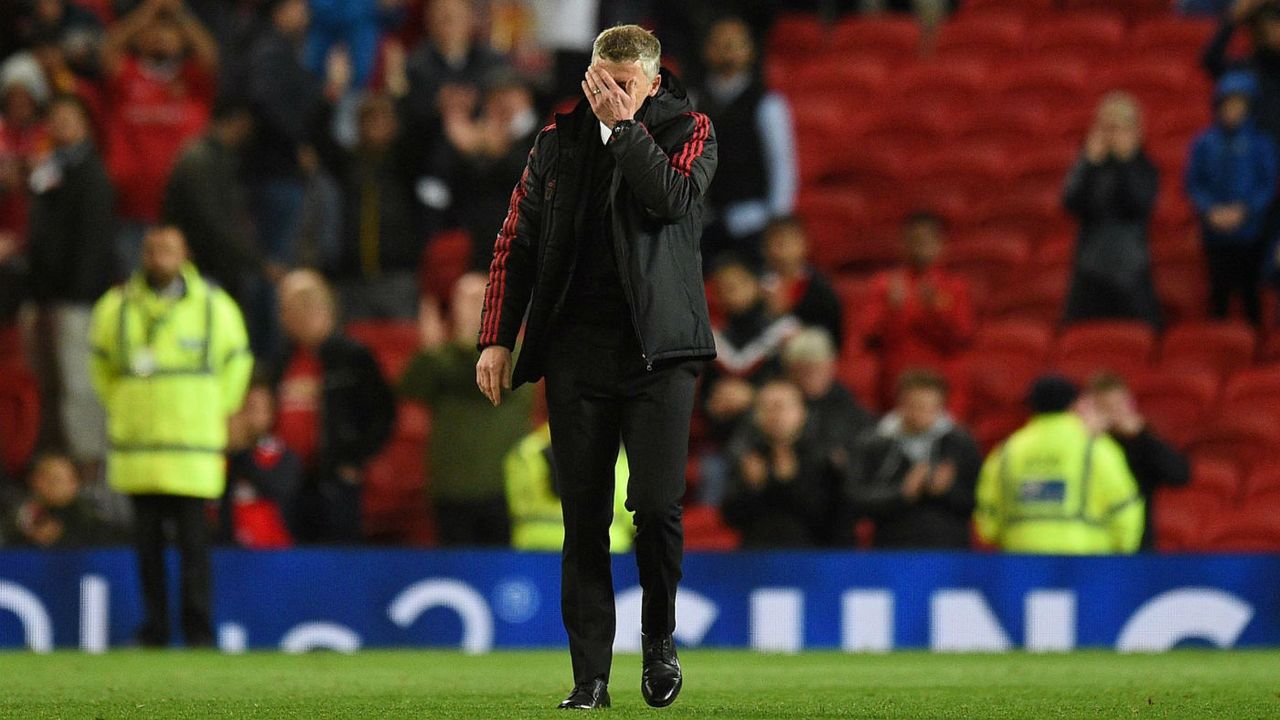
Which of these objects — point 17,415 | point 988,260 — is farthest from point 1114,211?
point 17,415

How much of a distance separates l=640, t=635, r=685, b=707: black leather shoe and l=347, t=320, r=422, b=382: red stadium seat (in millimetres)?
7437

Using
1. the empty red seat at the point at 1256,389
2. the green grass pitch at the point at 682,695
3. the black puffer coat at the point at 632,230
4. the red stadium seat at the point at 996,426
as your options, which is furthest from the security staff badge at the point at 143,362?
the empty red seat at the point at 1256,389

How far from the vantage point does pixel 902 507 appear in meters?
11.0

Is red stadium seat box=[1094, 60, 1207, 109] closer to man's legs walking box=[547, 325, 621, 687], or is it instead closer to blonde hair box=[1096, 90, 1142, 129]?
blonde hair box=[1096, 90, 1142, 129]

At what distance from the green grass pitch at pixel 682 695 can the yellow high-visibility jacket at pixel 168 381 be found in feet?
2.89

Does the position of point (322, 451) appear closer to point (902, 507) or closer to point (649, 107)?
point (902, 507)

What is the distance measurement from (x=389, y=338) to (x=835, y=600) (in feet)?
14.0

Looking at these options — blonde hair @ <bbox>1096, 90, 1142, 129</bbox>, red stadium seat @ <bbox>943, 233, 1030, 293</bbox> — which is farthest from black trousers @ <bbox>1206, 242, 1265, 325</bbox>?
red stadium seat @ <bbox>943, 233, 1030, 293</bbox>

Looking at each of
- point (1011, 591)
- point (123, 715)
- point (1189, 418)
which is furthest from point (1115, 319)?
point (123, 715)

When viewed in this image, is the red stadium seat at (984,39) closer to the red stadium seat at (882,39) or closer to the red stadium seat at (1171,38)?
the red stadium seat at (882,39)

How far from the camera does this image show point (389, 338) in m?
13.6

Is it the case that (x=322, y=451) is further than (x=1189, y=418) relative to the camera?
No

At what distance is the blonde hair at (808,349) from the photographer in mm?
11547

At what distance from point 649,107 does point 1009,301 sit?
28.1 ft
